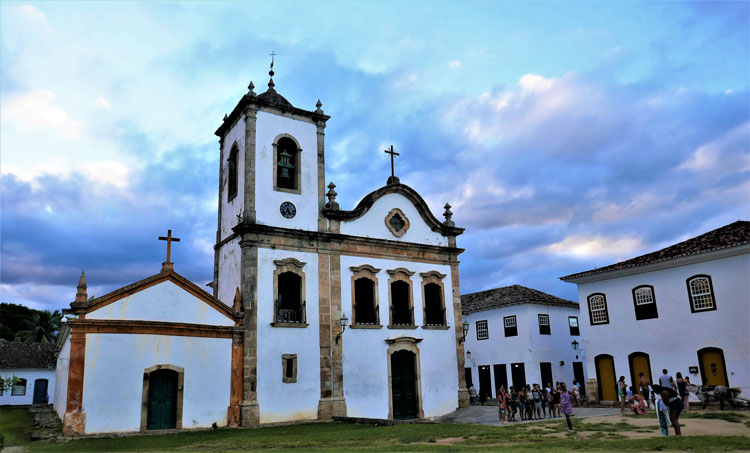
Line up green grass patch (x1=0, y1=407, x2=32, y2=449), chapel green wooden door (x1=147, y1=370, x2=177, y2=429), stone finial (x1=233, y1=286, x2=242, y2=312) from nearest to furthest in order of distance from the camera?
green grass patch (x1=0, y1=407, x2=32, y2=449), chapel green wooden door (x1=147, y1=370, x2=177, y2=429), stone finial (x1=233, y1=286, x2=242, y2=312)

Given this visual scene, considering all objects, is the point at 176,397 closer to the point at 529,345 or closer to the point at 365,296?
the point at 365,296

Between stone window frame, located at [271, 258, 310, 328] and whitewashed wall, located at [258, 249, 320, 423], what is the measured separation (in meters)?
0.13

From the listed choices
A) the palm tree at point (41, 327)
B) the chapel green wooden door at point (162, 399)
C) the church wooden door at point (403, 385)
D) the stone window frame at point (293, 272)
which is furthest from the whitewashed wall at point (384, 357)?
the palm tree at point (41, 327)

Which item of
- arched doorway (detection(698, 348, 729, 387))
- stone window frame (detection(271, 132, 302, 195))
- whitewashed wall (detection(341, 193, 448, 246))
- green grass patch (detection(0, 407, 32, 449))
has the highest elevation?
stone window frame (detection(271, 132, 302, 195))

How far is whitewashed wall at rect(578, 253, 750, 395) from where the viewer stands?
2138 cm

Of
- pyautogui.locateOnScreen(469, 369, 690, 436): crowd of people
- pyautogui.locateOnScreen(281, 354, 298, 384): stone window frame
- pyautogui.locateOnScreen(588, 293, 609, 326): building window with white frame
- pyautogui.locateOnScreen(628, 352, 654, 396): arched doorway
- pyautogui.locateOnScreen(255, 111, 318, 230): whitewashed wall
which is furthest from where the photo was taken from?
pyautogui.locateOnScreen(588, 293, 609, 326): building window with white frame

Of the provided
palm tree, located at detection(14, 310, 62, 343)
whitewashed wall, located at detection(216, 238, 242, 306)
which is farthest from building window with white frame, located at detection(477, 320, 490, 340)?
palm tree, located at detection(14, 310, 62, 343)

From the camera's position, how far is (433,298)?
26406 mm

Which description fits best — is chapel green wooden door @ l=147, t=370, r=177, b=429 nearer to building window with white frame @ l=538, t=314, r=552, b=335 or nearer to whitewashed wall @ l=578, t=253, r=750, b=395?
whitewashed wall @ l=578, t=253, r=750, b=395

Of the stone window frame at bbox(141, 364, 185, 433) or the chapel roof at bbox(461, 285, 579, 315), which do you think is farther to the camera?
the chapel roof at bbox(461, 285, 579, 315)

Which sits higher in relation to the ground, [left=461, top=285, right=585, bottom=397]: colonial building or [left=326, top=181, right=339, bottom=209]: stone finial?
[left=326, top=181, right=339, bottom=209]: stone finial

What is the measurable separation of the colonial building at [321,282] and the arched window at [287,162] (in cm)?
5

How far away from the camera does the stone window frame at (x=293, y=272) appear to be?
2186cm

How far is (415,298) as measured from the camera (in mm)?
25594
